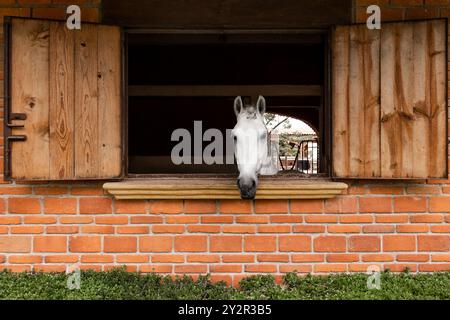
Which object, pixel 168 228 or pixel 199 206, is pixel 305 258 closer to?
pixel 199 206

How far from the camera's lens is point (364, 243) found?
3.35m

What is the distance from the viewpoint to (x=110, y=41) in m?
3.22

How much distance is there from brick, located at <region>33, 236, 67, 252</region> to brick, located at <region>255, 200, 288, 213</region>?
5.37 feet

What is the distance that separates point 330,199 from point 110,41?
7.27 feet

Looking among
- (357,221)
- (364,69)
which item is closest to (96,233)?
(357,221)

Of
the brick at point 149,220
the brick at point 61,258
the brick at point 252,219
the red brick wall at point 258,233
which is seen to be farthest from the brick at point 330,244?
the brick at point 61,258

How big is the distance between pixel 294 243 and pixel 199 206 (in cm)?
85

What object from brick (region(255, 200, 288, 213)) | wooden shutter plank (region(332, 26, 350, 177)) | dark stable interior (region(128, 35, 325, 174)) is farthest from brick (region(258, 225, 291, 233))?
dark stable interior (region(128, 35, 325, 174))

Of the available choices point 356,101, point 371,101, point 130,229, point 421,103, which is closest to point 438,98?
point 421,103

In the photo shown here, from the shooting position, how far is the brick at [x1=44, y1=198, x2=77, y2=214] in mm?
3332

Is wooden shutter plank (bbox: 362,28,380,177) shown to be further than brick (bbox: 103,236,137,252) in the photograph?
No

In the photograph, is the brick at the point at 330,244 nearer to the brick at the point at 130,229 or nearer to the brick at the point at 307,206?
the brick at the point at 307,206

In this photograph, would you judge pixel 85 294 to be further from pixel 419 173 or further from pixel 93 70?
pixel 419 173

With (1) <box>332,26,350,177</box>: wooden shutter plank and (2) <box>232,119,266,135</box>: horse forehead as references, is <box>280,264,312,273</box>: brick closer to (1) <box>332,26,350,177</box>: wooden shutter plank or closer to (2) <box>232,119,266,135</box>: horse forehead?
(1) <box>332,26,350,177</box>: wooden shutter plank
